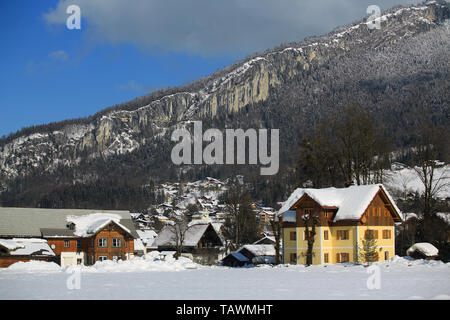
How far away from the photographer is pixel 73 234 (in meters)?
74.2

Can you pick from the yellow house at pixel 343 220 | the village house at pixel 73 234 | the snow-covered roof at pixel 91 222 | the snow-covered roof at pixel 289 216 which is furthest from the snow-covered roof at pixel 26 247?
the yellow house at pixel 343 220

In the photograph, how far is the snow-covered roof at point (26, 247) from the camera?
213 ft

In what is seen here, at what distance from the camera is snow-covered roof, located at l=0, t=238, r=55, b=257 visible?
65.0 metres

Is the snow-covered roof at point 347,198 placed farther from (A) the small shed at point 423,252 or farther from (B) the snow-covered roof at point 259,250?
(B) the snow-covered roof at point 259,250

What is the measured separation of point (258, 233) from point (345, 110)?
1444 inches

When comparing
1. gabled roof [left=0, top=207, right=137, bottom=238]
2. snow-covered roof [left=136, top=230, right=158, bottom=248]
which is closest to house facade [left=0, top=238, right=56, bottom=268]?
gabled roof [left=0, top=207, right=137, bottom=238]

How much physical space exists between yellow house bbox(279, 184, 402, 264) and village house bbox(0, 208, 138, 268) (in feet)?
87.9

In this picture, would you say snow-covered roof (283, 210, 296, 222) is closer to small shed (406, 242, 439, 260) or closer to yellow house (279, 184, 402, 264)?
yellow house (279, 184, 402, 264)

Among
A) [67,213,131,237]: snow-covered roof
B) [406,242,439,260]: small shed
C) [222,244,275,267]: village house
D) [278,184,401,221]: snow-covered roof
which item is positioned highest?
[278,184,401,221]: snow-covered roof

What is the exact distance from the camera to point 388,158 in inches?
2224

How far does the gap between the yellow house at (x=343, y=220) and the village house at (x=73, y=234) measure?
26.8 meters

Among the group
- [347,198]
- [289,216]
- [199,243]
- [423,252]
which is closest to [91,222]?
[199,243]
